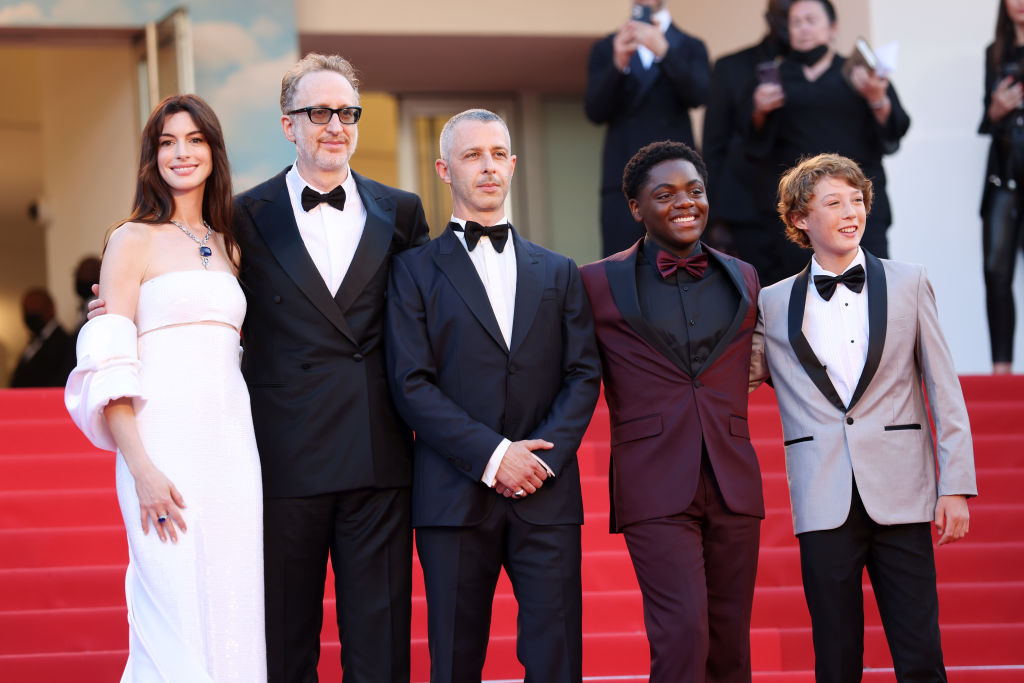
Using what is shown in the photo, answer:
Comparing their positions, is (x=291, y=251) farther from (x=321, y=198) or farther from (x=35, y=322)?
(x=35, y=322)

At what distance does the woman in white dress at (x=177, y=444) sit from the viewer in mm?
3453

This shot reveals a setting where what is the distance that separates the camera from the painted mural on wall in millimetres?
9492

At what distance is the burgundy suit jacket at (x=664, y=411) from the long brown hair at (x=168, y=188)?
3.93 feet

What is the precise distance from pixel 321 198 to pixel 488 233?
0.53 m

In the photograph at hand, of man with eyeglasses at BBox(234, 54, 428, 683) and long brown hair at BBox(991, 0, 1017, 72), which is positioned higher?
long brown hair at BBox(991, 0, 1017, 72)

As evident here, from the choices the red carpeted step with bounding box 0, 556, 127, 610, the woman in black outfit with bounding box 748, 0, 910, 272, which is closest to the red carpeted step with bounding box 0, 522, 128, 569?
the red carpeted step with bounding box 0, 556, 127, 610

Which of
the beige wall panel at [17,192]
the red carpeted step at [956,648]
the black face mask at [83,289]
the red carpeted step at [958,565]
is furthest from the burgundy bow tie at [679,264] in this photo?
the beige wall panel at [17,192]

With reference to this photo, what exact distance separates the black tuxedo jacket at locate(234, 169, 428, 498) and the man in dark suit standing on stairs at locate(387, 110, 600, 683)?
3.7 inches

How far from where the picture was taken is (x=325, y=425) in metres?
3.71

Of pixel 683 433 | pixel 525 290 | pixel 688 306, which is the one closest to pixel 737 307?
pixel 688 306

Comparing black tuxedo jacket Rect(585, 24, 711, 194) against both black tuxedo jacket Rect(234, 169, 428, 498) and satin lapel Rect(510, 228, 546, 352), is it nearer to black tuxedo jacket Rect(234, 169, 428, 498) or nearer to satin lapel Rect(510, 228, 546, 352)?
satin lapel Rect(510, 228, 546, 352)

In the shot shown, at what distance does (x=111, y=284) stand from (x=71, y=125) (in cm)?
932

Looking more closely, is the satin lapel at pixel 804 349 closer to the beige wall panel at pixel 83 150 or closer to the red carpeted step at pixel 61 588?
the red carpeted step at pixel 61 588

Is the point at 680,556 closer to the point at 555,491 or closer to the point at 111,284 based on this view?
the point at 555,491
